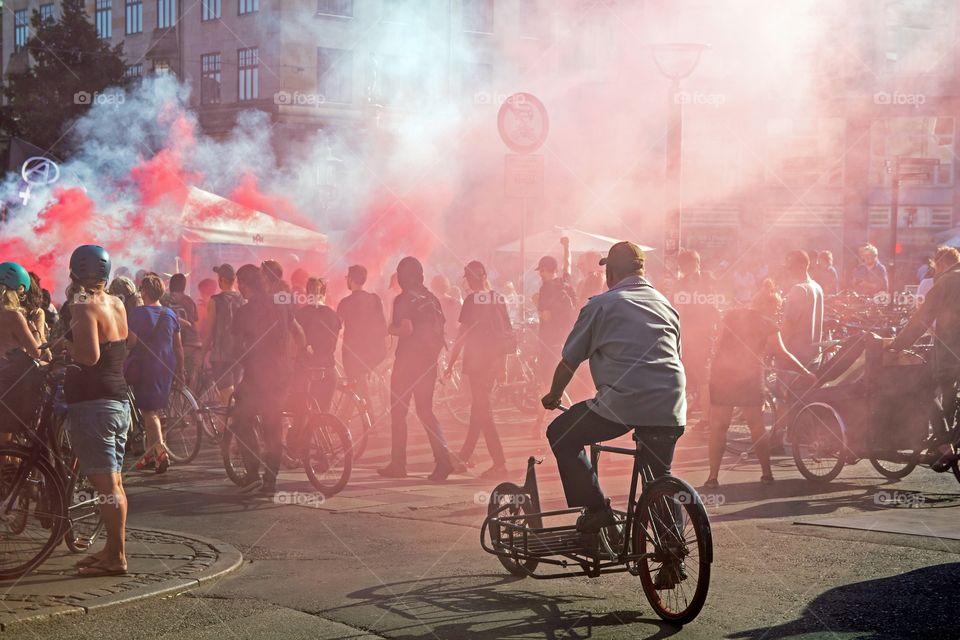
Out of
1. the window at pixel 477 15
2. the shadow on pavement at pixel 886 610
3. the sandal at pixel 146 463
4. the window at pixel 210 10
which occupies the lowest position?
the sandal at pixel 146 463

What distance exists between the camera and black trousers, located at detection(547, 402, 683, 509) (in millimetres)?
5652

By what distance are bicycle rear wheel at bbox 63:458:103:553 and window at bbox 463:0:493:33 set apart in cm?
2738

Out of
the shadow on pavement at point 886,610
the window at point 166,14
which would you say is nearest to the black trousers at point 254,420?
the shadow on pavement at point 886,610

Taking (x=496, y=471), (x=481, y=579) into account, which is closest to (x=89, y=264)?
(x=481, y=579)

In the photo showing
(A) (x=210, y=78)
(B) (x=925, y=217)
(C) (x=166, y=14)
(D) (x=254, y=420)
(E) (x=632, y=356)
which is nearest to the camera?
(E) (x=632, y=356)

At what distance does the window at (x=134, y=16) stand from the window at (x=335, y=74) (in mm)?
9612

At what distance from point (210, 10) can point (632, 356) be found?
38.2 meters

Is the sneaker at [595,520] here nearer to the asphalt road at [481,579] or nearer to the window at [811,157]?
the asphalt road at [481,579]

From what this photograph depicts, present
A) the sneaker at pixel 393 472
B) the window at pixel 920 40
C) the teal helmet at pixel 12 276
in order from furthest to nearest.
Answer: the window at pixel 920 40 → the sneaker at pixel 393 472 → the teal helmet at pixel 12 276

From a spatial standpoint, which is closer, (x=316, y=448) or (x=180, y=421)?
(x=316, y=448)

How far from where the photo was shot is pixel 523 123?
12500 mm

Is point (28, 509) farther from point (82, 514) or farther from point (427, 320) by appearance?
point (427, 320)

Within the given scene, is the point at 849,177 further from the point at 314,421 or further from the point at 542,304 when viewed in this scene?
the point at 314,421

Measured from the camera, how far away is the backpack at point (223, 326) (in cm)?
1248
